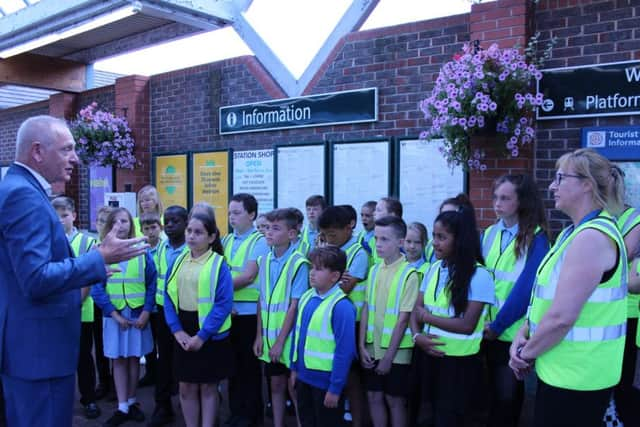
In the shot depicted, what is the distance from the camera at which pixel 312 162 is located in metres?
7.05

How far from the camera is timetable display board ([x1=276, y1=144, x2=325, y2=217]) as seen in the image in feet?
22.9

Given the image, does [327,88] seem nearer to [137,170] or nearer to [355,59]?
[355,59]

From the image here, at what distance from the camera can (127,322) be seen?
14.9 feet

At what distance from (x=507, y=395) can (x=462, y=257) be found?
1065 mm

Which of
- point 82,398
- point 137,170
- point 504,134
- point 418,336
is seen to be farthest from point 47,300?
point 137,170

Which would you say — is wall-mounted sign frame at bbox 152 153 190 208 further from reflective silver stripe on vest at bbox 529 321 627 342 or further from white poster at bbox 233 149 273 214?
reflective silver stripe on vest at bbox 529 321 627 342

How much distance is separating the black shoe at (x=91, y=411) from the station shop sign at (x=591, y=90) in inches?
186

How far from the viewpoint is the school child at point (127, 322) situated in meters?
4.55

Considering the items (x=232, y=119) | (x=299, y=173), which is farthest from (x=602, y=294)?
(x=232, y=119)

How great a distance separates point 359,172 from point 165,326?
3007 mm

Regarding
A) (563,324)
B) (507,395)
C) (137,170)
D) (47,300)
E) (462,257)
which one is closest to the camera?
(563,324)

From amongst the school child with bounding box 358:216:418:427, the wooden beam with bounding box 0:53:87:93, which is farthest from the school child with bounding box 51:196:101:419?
the wooden beam with bounding box 0:53:87:93

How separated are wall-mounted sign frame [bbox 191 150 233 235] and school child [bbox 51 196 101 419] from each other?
3.11 metres

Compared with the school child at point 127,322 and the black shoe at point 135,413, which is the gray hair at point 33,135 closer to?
the school child at point 127,322
